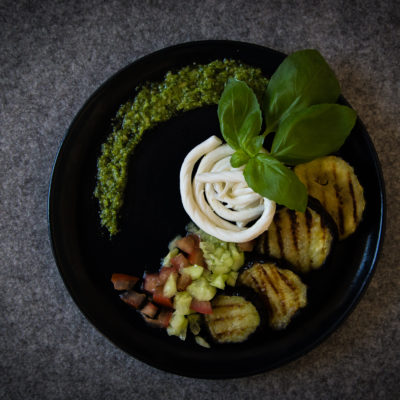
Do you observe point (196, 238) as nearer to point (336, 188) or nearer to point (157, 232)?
point (157, 232)

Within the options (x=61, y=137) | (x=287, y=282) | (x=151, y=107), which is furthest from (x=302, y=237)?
(x=61, y=137)

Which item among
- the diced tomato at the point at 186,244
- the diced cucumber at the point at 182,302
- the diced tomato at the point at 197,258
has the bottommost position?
the diced cucumber at the point at 182,302

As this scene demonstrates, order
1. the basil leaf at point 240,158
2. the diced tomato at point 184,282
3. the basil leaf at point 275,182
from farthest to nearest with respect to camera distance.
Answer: the diced tomato at point 184,282 < the basil leaf at point 240,158 < the basil leaf at point 275,182

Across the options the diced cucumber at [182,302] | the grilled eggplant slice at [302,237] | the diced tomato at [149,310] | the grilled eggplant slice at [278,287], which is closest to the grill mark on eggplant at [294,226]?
the grilled eggplant slice at [302,237]

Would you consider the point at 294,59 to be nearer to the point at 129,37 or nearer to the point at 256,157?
the point at 256,157

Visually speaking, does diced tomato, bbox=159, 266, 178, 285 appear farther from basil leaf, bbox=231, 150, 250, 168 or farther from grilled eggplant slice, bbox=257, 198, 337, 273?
basil leaf, bbox=231, 150, 250, 168

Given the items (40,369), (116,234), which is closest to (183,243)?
(116,234)

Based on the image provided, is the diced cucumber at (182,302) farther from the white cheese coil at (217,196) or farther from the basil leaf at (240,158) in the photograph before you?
the basil leaf at (240,158)
